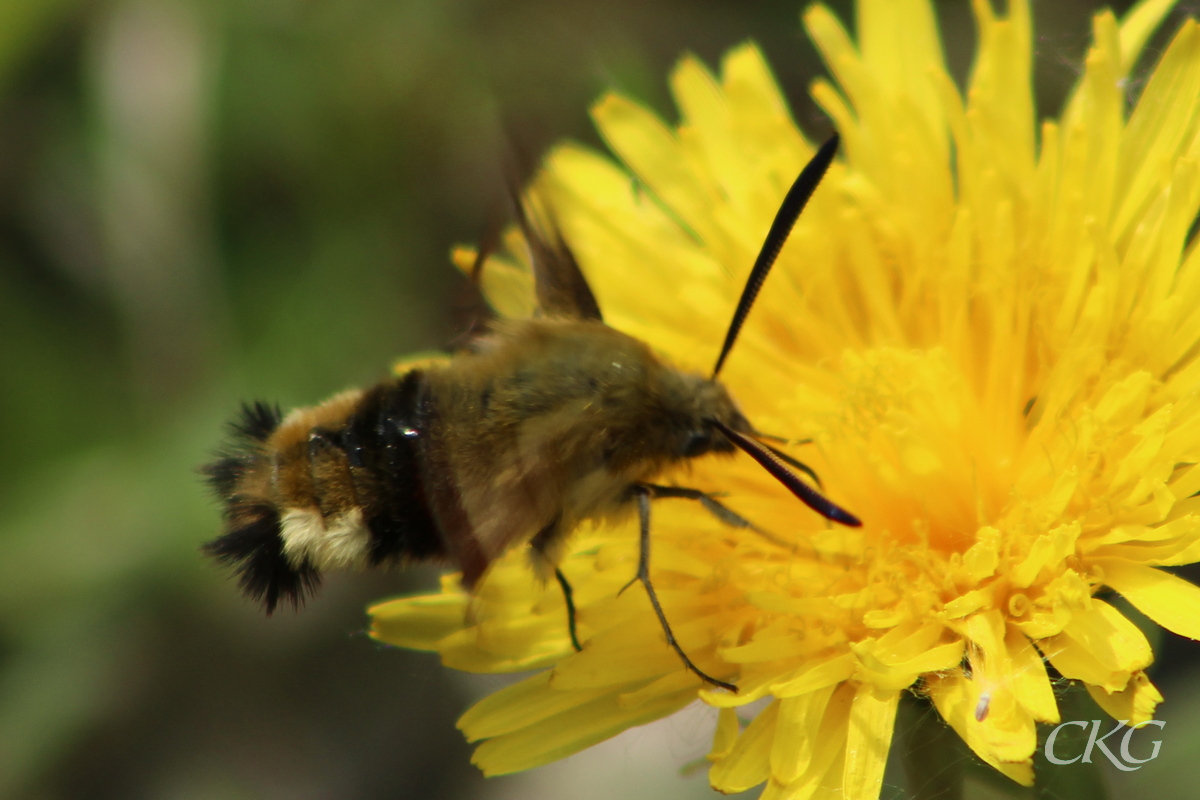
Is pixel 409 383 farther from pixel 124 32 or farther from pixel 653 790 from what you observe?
pixel 124 32

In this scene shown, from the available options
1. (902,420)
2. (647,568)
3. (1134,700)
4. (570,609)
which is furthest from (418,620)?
(1134,700)

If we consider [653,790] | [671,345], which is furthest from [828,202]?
[653,790]

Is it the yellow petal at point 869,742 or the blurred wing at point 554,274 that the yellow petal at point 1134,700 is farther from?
the blurred wing at point 554,274

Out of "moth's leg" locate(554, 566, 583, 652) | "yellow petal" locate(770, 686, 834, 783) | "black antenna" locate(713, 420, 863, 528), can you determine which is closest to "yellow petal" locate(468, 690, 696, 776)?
"moth's leg" locate(554, 566, 583, 652)

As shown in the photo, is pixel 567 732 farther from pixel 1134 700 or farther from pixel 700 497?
pixel 1134 700

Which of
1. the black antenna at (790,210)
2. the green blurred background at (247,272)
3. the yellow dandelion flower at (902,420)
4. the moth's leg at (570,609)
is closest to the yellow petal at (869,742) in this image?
the yellow dandelion flower at (902,420)
